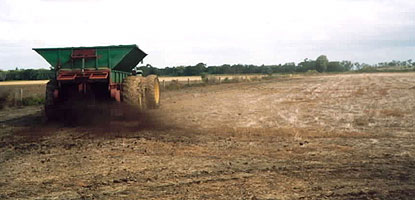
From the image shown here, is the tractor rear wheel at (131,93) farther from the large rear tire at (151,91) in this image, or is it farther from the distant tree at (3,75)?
the distant tree at (3,75)

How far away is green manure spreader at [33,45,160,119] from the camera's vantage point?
11492mm

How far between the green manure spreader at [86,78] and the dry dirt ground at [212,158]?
2.34 feet

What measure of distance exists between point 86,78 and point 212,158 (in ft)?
19.5

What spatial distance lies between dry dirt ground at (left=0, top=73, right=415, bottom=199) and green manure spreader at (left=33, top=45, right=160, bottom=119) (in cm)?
71

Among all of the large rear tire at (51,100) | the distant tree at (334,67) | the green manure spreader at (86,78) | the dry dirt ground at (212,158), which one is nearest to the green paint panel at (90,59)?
the green manure spreader at (86,78)

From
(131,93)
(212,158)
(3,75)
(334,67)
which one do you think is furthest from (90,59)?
(334,67)

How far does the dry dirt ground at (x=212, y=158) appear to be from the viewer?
524 centimetres

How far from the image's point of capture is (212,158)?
7098mm

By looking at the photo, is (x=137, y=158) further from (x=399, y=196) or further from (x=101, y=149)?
(x=399, y=196)

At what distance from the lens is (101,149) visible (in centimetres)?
821

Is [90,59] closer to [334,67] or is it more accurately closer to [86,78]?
[86,78]

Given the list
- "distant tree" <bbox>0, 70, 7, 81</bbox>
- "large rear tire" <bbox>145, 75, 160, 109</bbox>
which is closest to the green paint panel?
"large rear tire" <bbox>145, 75, 160, 109</bbox>

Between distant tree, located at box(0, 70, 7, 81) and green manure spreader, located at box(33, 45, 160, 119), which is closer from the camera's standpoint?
green manure spreader, located at box(33, 45, 160, 119)

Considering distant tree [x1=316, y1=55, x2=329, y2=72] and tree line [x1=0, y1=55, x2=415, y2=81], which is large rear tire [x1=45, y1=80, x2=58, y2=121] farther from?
distant tree [x1=316, y1=55, x2=329, y2=72]
